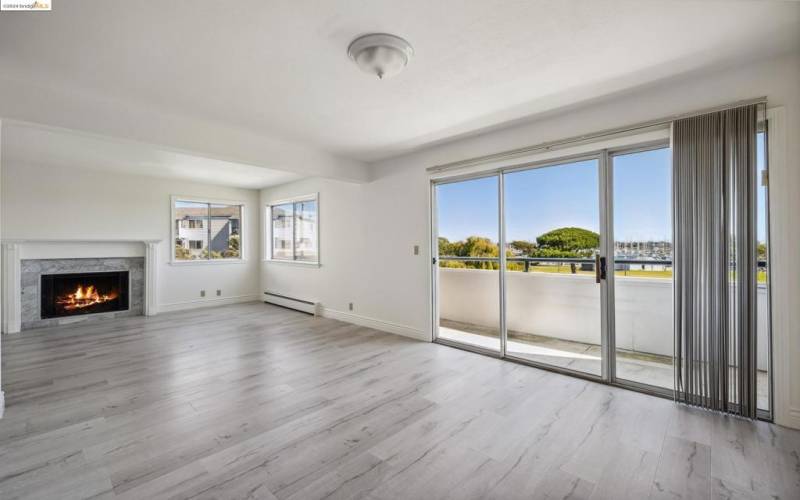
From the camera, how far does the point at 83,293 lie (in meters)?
5.65

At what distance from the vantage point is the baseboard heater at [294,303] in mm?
5955

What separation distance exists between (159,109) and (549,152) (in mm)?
3634

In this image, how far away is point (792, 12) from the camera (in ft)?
6.09

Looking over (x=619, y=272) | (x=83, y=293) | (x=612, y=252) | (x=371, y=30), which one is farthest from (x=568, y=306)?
(x=83, y=293)

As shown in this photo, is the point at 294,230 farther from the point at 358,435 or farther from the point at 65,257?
the point at 358,435

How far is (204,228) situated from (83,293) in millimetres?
2130

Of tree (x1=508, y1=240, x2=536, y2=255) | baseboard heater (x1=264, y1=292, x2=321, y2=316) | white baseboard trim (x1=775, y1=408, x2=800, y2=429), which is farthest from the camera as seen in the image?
baseboard heater (x1=264, y1=292, x2=321, y2=316)

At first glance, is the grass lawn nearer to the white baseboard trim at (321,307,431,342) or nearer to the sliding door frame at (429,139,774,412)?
the sliding door frame at (429,139,774,412)

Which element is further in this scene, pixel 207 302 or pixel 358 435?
pixel 207 302

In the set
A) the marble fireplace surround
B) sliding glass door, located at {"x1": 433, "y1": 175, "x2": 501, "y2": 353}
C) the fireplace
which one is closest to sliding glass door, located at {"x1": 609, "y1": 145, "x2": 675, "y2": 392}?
sliding glass door, located at {"x1": 433, "y1": 175, "x2": 501, "y2": 353}

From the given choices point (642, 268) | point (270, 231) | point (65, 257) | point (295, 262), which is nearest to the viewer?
point (642, 268)

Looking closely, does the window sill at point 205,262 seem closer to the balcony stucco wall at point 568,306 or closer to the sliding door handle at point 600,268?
the balcony stucco wall at point 568,306

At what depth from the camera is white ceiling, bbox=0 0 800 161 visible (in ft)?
5.99

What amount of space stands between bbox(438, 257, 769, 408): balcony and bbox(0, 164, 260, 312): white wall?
467cm
